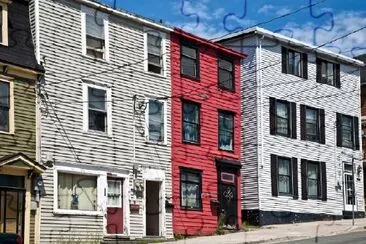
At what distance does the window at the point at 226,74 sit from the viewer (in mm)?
30656

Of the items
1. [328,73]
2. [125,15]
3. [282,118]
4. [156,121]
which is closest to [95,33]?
[125,15]

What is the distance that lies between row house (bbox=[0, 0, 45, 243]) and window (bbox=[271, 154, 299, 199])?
530 inches

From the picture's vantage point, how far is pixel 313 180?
35.7 metres

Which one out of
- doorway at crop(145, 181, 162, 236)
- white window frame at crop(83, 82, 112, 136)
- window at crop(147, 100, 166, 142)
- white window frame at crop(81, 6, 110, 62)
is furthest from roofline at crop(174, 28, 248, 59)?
doorway at crop(145, 181, 162, 236)

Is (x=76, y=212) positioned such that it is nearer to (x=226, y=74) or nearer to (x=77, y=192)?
(x=77, y=192)

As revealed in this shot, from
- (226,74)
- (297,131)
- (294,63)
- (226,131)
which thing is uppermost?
(294,63)

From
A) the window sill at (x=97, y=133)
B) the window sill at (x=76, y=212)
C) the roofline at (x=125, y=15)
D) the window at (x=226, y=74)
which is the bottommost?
the window sill at (x=76, y=212)

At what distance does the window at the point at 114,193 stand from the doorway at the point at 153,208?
1.64 m

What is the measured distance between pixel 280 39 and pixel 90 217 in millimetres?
14321

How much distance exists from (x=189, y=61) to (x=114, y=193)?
664 centimetres

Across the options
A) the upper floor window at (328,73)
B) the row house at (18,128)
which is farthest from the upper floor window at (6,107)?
the upper floor window at (328,73)

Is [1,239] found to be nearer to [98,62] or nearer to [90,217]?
[90,217]

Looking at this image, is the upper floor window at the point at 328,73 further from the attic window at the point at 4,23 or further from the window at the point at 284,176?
the attic window at the point at 4,23

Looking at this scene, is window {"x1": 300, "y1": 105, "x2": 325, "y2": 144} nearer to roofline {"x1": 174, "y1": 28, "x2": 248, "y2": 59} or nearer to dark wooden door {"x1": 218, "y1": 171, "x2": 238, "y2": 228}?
roofline {"x1": 174, "y1": 28, "x2": 248, "y2": 59}
